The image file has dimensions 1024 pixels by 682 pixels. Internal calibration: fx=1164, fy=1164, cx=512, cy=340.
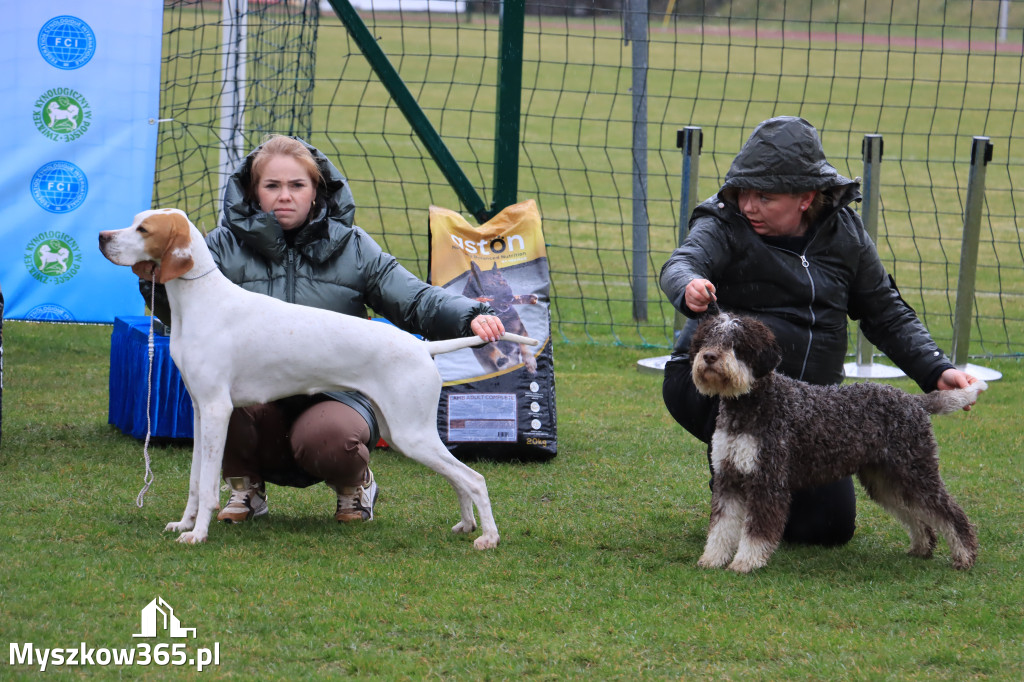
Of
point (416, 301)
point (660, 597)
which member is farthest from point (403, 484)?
point (660, 597)

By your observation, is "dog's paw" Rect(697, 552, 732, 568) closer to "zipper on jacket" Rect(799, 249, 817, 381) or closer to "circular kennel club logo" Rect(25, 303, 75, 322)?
"zipper on jacket" Rect(799, 249, 817, 381)

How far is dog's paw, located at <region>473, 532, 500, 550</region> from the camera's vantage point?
4.27 metres

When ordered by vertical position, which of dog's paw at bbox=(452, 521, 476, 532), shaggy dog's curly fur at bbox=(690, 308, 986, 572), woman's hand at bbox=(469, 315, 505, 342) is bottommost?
dog's paw at bbox=(452, 521, 476, 532)

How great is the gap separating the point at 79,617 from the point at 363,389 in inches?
47.9

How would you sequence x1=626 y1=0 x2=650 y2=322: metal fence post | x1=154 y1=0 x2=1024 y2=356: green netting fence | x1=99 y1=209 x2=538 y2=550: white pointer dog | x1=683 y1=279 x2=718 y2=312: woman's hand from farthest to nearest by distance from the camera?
x1=154 y1=0 x2=1024 y2=356: green netting fence
x1=626 y1=0 x2=650 y2=322: metal fence post
x1=99 y1=209 x2=538 y2=550: white pointer dog
x1=683 y1=279 x2=718 y2=312: woman's hand

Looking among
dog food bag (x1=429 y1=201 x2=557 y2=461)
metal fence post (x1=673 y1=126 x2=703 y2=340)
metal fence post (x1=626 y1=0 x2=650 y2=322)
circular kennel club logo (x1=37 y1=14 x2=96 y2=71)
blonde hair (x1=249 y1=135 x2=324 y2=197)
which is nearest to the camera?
blonde hair (x1=249 y1=135 x2=324 y2=197)

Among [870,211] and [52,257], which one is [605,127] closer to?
[870,211]

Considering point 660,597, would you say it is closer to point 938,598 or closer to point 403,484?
point 938,598

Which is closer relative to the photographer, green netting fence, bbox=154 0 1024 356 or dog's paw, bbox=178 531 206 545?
dog's paw, bbox=178 531 206 545

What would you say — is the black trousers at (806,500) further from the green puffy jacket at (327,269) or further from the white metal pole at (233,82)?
the white metal pole at (233,82)

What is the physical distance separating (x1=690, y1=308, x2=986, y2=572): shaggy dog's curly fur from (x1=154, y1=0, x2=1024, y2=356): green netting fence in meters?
2.85

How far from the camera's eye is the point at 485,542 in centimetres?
428

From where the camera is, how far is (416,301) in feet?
14.9

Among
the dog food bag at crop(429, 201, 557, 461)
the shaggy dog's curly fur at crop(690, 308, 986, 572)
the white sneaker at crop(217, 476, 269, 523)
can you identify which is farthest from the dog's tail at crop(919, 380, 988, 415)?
the white sneaker at crop(217, 476, 269, 523)
